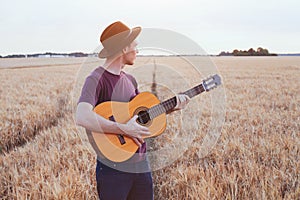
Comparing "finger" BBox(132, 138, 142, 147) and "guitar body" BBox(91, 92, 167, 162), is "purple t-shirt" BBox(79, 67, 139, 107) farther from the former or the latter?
"finger" BBox(132, 138, 142, 147)

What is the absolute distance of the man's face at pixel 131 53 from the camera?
1.58 m

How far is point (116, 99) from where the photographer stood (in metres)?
1.71

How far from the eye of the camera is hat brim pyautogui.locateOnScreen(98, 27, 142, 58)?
60.5 inches

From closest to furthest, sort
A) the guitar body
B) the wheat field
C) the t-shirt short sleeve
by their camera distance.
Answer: the t-shirt short sleeve → the guitar body → the wheat field

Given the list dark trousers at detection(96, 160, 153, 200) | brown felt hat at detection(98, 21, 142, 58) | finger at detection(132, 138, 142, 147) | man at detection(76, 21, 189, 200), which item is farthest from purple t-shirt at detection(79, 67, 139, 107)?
dark trousers at detection(96, 160, 153, 200)

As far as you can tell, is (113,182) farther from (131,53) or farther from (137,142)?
(131,53)

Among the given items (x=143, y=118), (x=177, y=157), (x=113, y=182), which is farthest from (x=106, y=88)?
(x=177, y=157)

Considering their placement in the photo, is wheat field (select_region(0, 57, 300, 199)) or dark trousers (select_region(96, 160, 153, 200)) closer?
dark trousers (select_region(96, 160, 153, 200))

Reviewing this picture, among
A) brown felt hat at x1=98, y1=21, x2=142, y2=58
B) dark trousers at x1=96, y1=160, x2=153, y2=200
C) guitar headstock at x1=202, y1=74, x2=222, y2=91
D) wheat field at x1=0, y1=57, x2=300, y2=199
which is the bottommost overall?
wheat field at x1=0, y1=57, x2=300, y2=199

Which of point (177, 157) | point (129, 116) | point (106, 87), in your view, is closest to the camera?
point (106, 87)

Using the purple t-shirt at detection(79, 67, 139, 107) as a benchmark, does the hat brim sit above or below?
above

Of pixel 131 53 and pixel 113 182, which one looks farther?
pixel 113 182

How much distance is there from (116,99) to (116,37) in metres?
0.36

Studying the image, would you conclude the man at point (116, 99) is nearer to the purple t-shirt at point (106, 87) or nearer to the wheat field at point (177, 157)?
the purple t-shirt at point (106, 87)
